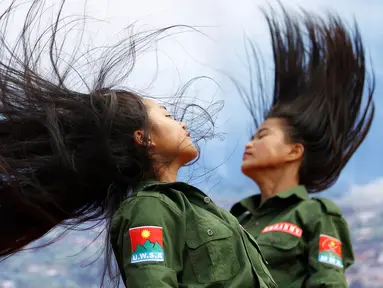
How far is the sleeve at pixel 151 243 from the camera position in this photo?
2.64m

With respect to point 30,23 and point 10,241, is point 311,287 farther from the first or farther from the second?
point 30,23

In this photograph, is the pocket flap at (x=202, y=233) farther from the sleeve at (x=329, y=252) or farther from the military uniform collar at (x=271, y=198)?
the military uniform collar at (x=271, y=198)

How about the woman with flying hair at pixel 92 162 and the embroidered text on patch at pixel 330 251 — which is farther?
the embroidered text on patch at pixel 330 251

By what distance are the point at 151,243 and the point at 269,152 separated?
133 centimetres

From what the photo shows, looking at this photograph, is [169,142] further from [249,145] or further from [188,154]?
[249,145]

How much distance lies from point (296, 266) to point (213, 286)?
1.03 meters

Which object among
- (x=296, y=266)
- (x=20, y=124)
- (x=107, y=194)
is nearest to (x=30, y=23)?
(x=20, y=124)

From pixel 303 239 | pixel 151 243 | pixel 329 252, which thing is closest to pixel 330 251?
pixel 329 252

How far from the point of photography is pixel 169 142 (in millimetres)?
2963

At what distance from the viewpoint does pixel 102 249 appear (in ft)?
9.78

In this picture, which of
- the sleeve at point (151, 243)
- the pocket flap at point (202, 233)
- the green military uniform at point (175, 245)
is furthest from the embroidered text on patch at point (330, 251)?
the sleeve at point (151, 243)

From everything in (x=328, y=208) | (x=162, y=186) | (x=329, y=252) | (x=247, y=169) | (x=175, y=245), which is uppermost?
(x=162, y=186)

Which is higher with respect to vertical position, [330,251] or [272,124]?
[272,124]

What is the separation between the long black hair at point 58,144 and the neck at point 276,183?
41.3 inches
